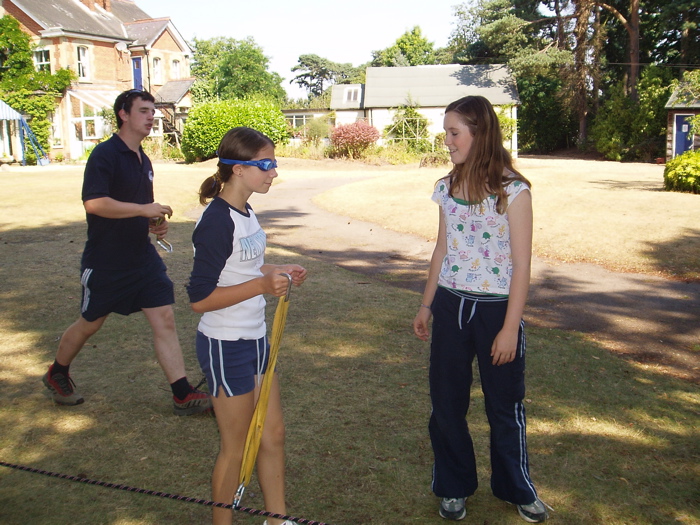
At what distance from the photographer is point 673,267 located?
31.7 feet

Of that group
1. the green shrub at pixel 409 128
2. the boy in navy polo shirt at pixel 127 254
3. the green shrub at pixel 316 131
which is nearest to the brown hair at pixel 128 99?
the boy in navy polo shirt at pixel 127 254

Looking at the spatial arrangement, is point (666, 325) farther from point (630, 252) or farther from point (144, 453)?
point (144, 453)

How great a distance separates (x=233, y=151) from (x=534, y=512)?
2.12m

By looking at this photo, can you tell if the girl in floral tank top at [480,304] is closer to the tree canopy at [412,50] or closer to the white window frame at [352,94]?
the white window frame at [352,94]

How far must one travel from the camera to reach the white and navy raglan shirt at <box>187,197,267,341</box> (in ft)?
8.30

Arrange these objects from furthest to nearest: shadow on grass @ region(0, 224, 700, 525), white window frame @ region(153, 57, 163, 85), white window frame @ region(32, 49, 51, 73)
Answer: white window frame @ region(153, 57, 163, 85) → white window frame @ region(32, 49, 51, 73) → shadow on grass @ region(0, 224, 700, 525)

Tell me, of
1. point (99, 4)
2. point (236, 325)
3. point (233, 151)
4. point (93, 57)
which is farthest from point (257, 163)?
point (99, 4)

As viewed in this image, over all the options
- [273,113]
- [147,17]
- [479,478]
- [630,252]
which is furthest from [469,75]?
[479,478]

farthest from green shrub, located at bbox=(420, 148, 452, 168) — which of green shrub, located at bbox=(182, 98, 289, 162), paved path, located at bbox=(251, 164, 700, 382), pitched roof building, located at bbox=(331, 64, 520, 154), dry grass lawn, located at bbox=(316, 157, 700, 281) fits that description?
paved path, located at bbox=(251, 164, 700, 382)

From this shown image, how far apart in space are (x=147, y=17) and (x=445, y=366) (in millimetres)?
56451

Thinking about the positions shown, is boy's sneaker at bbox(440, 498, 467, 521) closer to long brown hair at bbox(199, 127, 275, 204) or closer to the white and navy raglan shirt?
the white and navy raglan shirt

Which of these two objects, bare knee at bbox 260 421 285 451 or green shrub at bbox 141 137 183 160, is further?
green shrub at bbox 141 137 183 160

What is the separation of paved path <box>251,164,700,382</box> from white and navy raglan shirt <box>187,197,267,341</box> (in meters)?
4.11

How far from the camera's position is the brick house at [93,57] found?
41500 millimetres
